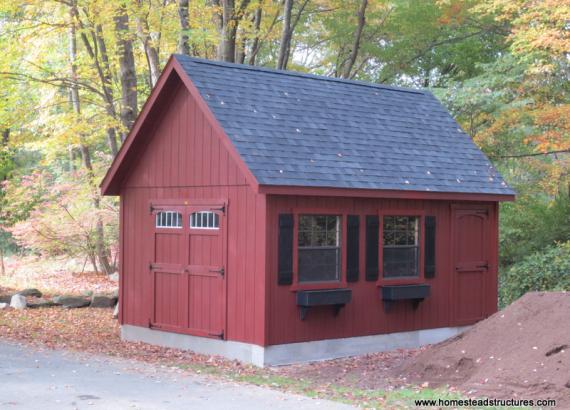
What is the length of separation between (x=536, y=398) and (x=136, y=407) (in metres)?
4.29

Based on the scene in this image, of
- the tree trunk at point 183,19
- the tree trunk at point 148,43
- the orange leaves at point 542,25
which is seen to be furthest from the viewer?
the tree trunk at point 148,43

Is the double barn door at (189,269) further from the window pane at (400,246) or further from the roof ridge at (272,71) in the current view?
the window pane at (400,246)

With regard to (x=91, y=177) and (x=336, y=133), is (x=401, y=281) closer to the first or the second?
(x=336, y=133)

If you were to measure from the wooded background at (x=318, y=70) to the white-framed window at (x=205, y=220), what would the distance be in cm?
632

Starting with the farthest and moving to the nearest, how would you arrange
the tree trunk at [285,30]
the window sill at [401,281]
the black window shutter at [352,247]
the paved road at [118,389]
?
the tree trunk at [285,30], the window sill at [401,281], the black window shutter at [352,247], the paved road at [118,389]

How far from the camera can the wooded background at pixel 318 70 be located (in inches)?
796

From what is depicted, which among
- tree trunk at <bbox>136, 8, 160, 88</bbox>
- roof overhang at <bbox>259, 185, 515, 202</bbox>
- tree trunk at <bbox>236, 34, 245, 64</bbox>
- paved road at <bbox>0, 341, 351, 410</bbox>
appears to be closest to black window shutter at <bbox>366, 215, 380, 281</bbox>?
roof overhang at <bbox>259, 185, 515, 202</bbox>

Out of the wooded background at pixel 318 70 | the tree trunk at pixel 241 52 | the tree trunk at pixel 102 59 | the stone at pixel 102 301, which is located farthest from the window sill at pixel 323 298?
the tree trunk at pixel 241 52

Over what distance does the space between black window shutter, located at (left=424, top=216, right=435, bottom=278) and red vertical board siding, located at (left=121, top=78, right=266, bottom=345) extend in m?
3.65

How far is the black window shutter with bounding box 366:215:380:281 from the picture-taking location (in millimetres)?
14070

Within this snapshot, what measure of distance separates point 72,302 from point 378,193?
33.0 ft

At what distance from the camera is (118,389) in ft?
32.7

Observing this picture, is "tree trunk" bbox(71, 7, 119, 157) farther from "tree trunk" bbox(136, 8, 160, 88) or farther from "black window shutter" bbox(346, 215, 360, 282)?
"black window shutter" bbox(346, 215, 360, 282)

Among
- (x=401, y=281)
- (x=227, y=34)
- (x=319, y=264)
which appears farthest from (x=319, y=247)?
(x=227, y=34)
